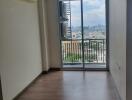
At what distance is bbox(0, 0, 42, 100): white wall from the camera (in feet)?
10.6

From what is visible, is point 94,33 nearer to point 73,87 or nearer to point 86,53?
point 86,53

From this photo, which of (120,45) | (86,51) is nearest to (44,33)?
(86,51)

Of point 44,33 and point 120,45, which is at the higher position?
point 44,33

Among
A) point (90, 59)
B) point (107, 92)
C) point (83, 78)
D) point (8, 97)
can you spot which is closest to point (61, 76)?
point (83, 78)

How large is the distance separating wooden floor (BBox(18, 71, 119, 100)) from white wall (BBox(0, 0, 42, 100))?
281mm

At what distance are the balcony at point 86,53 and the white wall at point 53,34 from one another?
0.19 metres

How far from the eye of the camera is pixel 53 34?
5.59m

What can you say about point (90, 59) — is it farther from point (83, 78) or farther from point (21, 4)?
point (21, 4)

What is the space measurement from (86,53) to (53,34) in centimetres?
110

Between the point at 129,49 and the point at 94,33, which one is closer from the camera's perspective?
the point at 129,49

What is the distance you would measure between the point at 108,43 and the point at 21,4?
2605 mm

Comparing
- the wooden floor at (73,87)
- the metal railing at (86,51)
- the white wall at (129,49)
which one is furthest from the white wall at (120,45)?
the metal railing at (86,51)

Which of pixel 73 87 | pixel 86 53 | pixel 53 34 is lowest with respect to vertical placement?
pixel 73 87

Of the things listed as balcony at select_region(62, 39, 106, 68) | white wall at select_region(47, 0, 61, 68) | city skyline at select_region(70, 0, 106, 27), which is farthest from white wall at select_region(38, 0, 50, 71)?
city skyline at select_region(70, 0, 106, 27)
